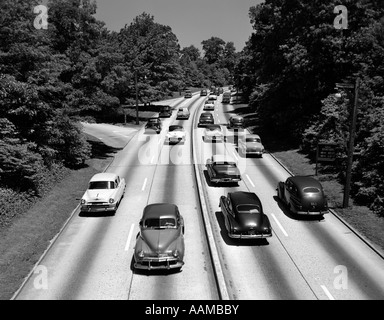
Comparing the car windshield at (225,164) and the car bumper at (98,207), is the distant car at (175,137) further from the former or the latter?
the car bumper at (98,207)

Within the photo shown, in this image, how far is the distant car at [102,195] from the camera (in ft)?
76.4

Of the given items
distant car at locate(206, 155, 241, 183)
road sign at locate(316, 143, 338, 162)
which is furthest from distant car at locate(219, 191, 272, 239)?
road sign at locate(316, 143, 338, 162)

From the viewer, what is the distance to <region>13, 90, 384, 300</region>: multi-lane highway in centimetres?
1555

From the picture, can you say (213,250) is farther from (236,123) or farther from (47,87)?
(236,123)

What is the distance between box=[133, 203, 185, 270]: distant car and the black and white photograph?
0.08 m

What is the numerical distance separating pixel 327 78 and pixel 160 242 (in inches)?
1122

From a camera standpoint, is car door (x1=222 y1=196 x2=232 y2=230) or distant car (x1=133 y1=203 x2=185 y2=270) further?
car door (x1=222 y1=196 x2=232 y2=230)

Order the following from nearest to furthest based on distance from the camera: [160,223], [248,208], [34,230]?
[160,223] < [248,208] < [34,230]

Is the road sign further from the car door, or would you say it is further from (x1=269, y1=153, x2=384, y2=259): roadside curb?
the car door

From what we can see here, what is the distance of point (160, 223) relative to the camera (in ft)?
61.0

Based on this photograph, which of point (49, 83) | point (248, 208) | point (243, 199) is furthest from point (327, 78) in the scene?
point (49, 83)

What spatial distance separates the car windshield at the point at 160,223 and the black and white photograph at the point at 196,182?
95mm

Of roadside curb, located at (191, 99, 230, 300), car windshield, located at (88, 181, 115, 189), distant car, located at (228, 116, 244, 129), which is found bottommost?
roadside curb, located at (191, 99, 230, 300)

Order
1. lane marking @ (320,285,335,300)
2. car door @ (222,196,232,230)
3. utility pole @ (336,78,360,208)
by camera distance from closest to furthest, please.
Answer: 1. lane marking @ (320,285,335,300)
2. car door @ (222,196,232,230)
3. utility pole @ (336,78,360,208)
